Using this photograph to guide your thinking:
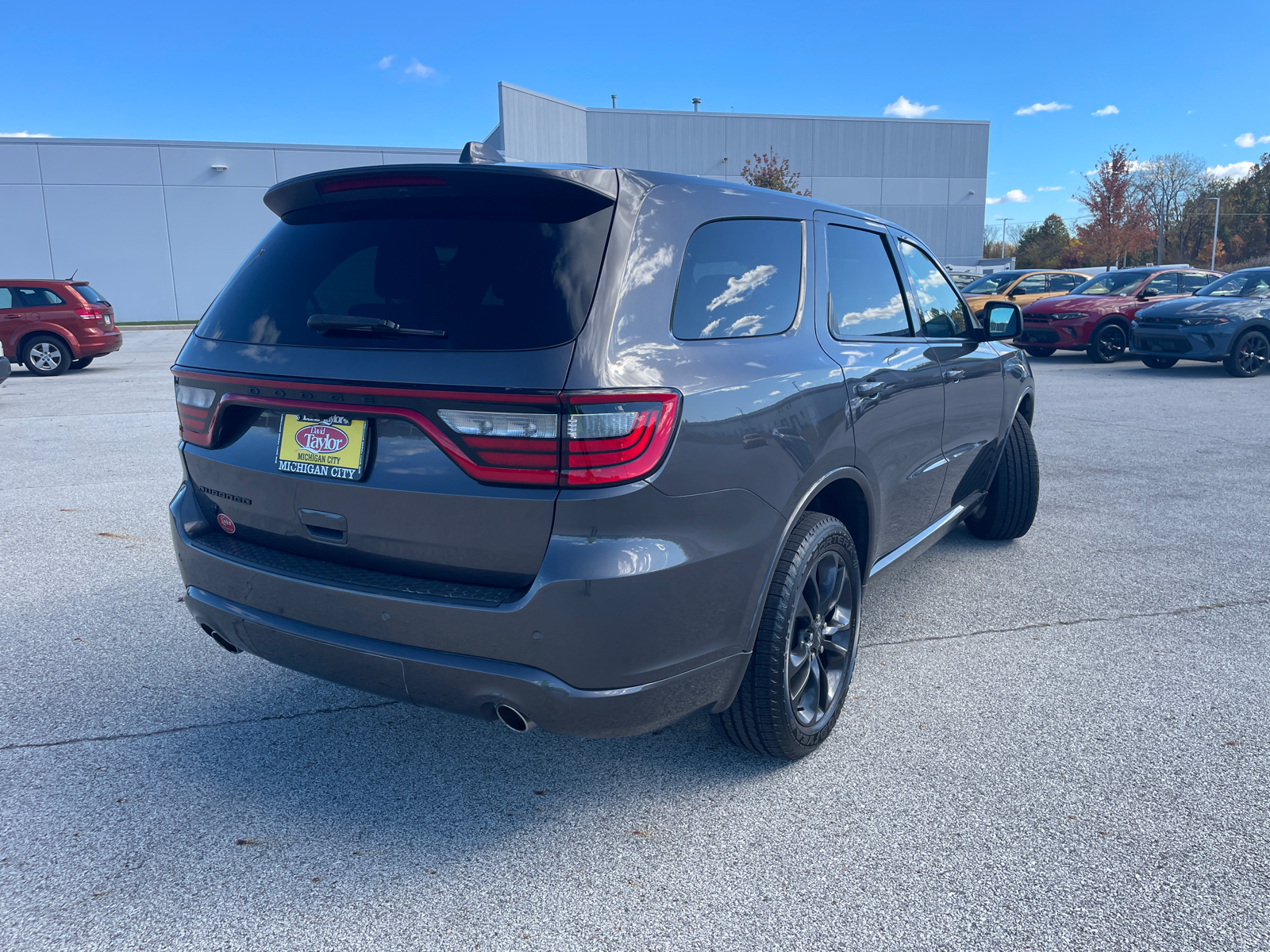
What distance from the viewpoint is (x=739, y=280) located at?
2.60 meters

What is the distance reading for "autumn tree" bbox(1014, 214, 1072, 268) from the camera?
7012cm

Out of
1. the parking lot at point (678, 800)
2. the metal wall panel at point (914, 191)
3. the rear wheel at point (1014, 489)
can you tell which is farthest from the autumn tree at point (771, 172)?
the parking lot at point (678, 800)

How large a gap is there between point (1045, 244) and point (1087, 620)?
80615mm

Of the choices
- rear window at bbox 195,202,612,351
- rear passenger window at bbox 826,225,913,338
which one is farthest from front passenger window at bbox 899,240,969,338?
rear window at bbox 195,202,612,351

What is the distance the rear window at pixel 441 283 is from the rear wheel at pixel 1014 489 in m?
3.51

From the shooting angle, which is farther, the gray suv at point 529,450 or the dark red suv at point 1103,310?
the dark red suv at point 1103,310

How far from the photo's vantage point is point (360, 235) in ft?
8.16

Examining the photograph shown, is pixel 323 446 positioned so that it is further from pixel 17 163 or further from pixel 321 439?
pixel 17 163

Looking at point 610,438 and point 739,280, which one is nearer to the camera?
point 610,438

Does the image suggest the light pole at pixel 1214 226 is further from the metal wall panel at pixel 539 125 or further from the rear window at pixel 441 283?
the rear window at pixel 441 283

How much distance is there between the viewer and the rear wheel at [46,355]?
15.1m

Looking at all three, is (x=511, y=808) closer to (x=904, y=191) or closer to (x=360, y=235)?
(x=360, y=235)

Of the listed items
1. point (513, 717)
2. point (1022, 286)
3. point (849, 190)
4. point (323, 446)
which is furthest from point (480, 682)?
point (849, 190)

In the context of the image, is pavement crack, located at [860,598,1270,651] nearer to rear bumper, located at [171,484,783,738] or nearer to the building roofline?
rear bumper, located at [171,484,783,738]
